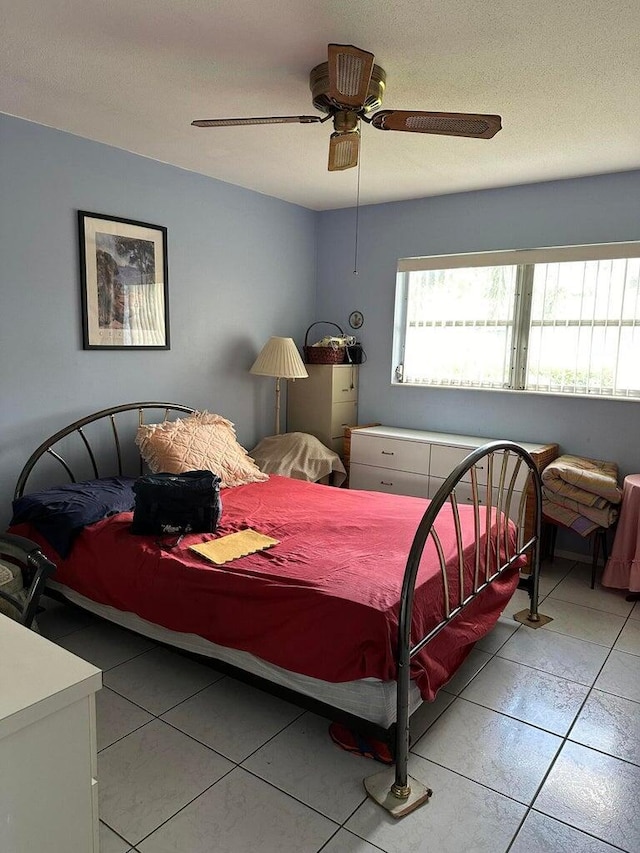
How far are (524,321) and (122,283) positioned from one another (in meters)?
2.66

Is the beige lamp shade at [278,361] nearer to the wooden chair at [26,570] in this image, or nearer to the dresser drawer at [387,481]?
the dresser drawer at [387,481]

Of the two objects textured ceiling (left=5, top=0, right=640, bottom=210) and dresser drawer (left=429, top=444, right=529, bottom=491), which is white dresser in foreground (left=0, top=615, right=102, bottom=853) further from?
dresser drawer (left=429, top=444, right=529, bottom=491)

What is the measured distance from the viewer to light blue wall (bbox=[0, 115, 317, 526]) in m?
2.95

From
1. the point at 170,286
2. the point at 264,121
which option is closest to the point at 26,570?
the point at 264,121

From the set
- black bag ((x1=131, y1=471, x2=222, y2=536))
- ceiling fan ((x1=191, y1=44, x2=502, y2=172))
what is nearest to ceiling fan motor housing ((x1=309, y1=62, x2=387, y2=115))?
ceiling fan ((x1=191, y1=44, x2=502, y2=172))

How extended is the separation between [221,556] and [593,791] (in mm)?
1525

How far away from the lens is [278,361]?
4152mm

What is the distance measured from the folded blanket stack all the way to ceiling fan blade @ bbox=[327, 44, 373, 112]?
2330mm

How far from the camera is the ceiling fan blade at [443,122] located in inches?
79.2

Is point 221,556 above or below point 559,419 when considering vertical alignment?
below

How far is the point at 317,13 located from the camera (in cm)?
191

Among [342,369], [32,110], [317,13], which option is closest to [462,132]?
[317,13]

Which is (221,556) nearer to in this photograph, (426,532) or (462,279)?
(426,532)

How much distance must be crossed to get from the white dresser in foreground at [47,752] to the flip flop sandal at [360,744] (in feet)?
3.66
